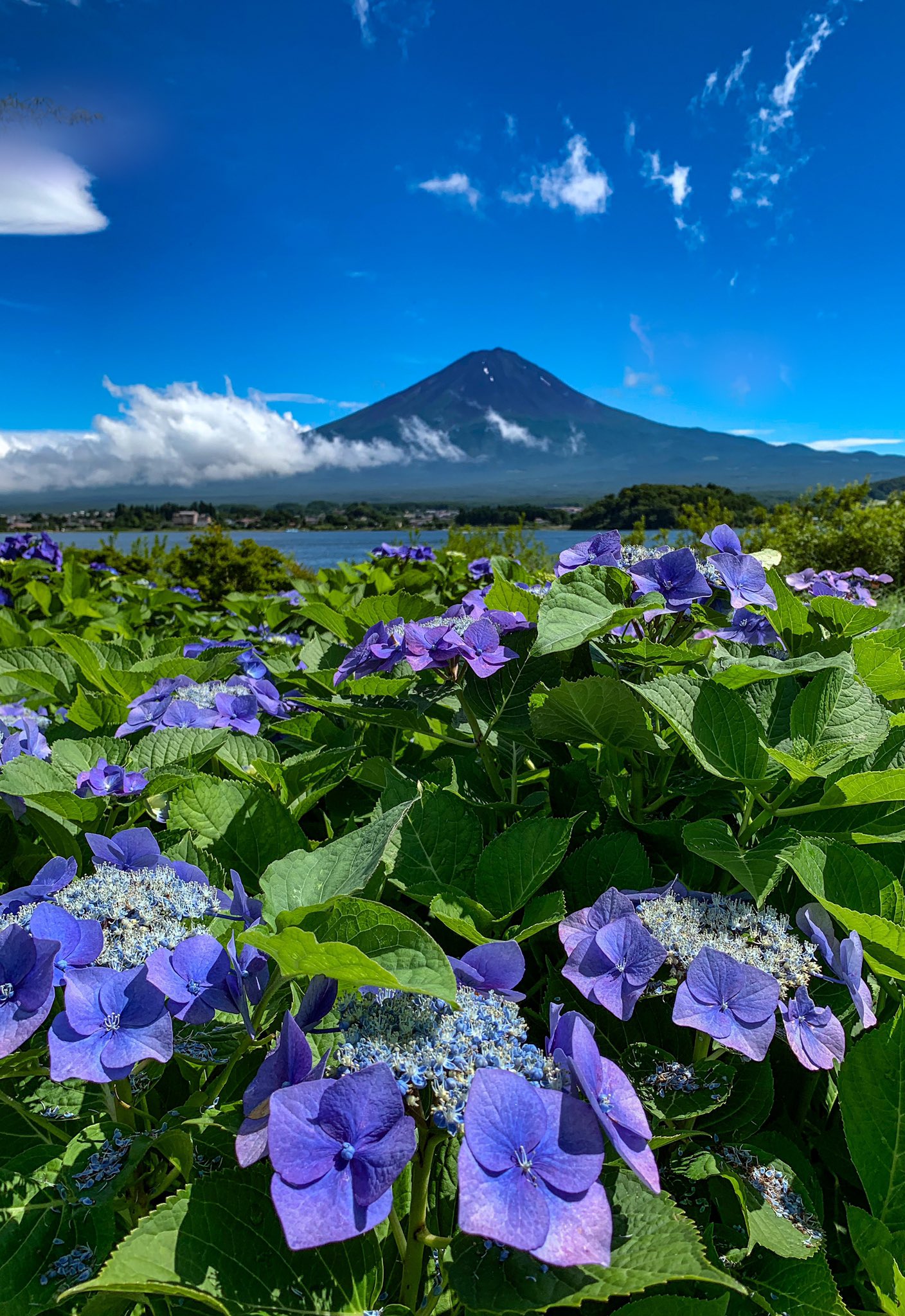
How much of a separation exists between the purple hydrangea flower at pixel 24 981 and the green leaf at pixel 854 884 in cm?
96

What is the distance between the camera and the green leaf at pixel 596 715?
1.28 meters

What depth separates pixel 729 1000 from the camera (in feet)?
2.99

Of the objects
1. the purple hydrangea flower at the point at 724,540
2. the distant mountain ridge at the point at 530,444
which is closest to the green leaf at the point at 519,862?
the purple hydrangea flower at the point at 724,540

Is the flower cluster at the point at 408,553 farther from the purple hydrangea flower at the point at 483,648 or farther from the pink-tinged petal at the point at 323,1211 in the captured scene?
the pink-tinged petal at the point at 323,1211

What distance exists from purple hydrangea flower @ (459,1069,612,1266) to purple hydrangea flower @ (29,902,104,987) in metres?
0.50

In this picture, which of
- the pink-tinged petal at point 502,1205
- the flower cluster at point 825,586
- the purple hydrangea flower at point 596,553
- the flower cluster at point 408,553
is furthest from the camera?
the flower cluster at point 408,553

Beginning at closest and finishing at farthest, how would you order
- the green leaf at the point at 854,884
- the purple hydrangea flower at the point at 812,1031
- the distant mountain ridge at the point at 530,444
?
the purple hydrangea flower at the point at 812,1031 → the green leaf at the point at 854,884 → the distant mountain ridge at the point at 530,444

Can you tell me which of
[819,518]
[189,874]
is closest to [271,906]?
[189,874]

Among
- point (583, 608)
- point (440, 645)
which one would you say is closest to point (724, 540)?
point (583, 608)

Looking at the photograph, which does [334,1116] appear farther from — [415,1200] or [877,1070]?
[877,1070]

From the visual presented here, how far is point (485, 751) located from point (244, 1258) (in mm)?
966

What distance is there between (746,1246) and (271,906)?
0.80 m

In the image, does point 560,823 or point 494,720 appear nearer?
point 560,823

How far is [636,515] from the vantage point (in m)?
26.2
